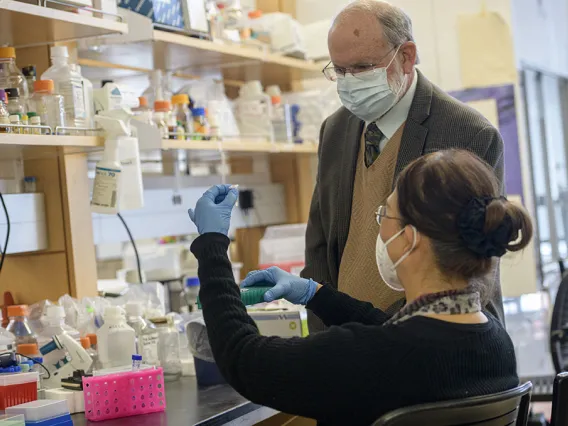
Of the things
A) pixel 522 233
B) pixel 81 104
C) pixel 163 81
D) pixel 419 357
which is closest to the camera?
pixel 419 357

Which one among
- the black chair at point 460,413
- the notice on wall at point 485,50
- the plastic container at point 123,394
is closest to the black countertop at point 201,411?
the plastic container at point 123,394

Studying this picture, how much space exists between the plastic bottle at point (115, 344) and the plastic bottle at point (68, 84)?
1.70 feet

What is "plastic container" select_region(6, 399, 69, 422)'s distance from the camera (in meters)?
1.72

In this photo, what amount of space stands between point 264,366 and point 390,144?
2.94 feet

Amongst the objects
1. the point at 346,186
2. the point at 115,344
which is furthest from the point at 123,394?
the point at 346,186

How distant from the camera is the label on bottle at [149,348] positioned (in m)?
2.26

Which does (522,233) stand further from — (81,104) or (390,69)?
(81,104)

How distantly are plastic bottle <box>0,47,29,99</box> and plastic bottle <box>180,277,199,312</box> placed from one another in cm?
96

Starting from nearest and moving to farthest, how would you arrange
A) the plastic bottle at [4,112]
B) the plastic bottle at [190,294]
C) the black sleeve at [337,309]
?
1. the black sleeve at [337,309]
2. the plastic bottle at [4,112]
3. the plastic bottle at [190,294]

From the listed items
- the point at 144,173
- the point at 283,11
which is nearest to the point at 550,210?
the point at 283,11

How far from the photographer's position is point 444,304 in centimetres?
146

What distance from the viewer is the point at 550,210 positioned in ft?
18.9

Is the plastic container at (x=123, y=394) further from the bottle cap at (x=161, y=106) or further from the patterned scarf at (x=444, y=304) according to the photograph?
the bottle cap at (x=161, y=106)

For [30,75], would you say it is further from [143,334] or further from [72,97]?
[143,334]
